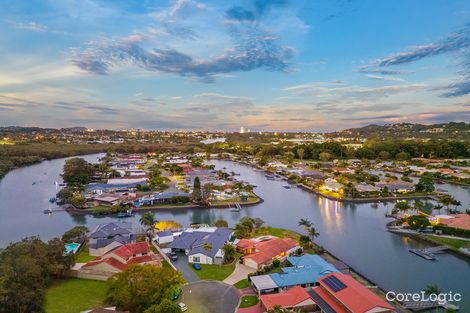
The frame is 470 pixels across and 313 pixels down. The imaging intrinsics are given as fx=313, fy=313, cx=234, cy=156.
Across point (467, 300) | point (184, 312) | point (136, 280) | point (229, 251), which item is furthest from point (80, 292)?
point (467, 300)

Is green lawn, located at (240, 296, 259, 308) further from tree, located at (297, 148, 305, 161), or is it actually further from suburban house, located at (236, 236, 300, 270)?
tree, located at (297, 148, 305, 161)

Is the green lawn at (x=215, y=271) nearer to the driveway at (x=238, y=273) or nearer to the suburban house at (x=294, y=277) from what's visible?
the driveway at (x=238, y=273)

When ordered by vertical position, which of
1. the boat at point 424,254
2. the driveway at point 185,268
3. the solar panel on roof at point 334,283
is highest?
the solar panel on roof at point 334,283

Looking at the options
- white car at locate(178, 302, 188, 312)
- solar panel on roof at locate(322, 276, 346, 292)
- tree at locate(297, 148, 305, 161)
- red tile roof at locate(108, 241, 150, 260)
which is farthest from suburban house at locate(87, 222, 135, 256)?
tree at locate(297, 148, 305, 161)

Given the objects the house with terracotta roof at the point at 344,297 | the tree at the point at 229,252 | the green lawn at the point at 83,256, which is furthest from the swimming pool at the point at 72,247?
the house with terracotta roof at the point at 344,297

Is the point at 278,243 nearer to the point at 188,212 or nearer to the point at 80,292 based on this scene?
the point at 80,292

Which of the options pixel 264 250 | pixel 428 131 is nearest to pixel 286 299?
pixel 264 250
